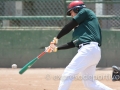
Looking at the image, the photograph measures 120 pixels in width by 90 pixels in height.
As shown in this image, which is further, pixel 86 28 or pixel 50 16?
pixel 50 16

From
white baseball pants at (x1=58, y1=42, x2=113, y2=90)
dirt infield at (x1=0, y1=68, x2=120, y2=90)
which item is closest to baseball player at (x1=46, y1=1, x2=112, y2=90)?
white baseball pants at (x1=58, y1=42, x2=113, y2=90)

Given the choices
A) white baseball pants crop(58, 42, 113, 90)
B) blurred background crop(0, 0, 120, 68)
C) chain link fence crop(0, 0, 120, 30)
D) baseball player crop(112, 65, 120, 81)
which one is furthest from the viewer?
chain link fence crop(0, 0, 120, 30)

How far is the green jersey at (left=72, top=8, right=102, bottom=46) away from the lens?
17.9ft

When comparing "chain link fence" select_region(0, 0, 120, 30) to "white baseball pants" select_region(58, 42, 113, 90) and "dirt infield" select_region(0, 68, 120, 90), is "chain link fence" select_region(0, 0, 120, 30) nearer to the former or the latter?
"dirt infield" select_region(0, 68, 120, 90)

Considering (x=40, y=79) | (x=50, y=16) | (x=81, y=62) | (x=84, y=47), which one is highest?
(x=84, y=47)

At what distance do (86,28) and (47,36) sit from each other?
4304 millimetres

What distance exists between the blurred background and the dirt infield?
1.11 feet

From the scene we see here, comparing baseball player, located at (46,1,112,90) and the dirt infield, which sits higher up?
baseball player, located at (46,1,112,90)

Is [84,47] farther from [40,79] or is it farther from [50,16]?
[50,16]

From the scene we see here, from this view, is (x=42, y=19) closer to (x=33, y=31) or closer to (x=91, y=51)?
(x=33, y=31)

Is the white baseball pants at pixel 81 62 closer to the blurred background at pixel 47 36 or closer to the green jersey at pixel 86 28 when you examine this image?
the green jersey at pixel 86 28

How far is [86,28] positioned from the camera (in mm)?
5473

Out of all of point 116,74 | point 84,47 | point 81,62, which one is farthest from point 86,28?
point 116,74

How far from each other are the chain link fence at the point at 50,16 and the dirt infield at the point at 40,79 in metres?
1.29
